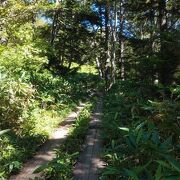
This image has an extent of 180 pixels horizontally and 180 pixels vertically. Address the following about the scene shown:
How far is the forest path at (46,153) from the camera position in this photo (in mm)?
8051

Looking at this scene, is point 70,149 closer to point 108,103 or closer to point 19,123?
point 19,123

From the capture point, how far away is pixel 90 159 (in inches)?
363

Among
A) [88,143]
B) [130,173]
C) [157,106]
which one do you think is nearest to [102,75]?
[88,143]

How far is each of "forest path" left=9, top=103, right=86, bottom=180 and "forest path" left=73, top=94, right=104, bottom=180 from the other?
31.7 inches

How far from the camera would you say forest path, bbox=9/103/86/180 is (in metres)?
8.05

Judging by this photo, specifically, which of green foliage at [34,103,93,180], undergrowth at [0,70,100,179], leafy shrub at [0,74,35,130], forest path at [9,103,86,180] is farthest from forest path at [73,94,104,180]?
leafy shrub at [0,74,35,130]

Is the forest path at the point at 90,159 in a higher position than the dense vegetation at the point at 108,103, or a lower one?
lower

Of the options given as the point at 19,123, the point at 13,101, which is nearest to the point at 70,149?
the point at 19,123

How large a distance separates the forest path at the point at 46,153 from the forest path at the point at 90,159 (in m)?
0.81

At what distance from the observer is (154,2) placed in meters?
17.5

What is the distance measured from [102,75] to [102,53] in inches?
177

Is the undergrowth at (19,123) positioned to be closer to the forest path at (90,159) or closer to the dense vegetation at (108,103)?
the dense vegetation at (108,103)

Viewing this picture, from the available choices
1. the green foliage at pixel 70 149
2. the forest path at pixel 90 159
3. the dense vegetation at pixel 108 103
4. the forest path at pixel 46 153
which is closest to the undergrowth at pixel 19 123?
the dense vegetation at pixel 108 103

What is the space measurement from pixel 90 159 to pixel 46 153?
1.29 meters
